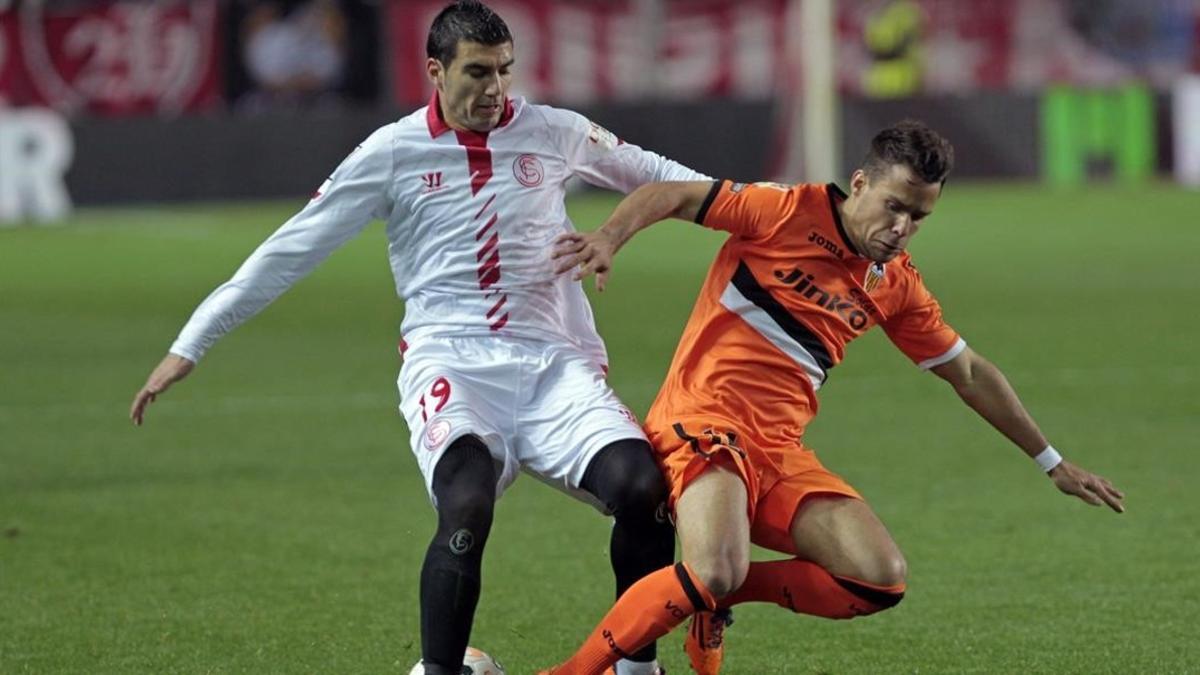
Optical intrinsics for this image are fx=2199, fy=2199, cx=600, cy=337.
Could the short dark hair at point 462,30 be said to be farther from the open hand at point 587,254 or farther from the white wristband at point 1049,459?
the white wristband at point 1049,459

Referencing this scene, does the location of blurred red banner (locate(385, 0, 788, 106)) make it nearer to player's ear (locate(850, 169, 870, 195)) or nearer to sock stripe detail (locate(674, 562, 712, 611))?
player's ear (locate(850, 169, 870, 195))

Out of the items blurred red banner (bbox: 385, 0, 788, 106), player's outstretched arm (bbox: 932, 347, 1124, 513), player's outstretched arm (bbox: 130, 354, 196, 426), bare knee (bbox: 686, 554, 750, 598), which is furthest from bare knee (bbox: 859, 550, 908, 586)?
blurred red banner (bbox: 385, 0, 788, 106)

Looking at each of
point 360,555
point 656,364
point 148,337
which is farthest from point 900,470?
point 148,337

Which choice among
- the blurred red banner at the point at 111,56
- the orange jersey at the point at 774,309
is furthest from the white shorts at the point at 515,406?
the blurred red banner at the point at 111,56

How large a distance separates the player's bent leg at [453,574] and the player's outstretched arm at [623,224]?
0.62 metres

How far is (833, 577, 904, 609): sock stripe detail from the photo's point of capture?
5.71 m

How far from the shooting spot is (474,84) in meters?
5.92

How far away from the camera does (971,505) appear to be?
8773 millimetres

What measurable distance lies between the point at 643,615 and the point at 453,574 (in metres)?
0.48

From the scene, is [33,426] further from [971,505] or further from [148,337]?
[971,505]

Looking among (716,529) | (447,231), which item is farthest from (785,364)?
(447,231)

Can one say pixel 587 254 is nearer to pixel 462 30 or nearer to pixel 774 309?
pixel 774 309

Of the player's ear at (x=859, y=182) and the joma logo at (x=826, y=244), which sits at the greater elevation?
the player's ear at (x=859, y=182)

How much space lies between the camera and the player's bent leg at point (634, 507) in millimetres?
5633
